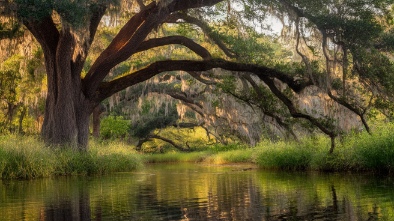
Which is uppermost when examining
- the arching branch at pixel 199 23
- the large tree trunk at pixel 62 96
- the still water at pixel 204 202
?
the arching branch at pixel 199 23

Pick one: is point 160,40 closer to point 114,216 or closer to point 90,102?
point 90,102

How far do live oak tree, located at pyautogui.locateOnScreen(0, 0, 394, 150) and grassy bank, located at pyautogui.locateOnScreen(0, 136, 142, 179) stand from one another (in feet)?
2.87

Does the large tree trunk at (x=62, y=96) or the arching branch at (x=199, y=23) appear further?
the arching branch at (x=199, y=23)

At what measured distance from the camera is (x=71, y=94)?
20.2 meters

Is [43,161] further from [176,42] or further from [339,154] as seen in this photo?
[339,154]

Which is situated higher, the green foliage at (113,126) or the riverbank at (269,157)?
the green foliage at (113,126)

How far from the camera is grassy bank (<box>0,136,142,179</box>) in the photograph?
1734 centimetres

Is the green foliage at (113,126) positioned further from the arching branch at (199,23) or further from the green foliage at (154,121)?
the arching branch at (199,23)

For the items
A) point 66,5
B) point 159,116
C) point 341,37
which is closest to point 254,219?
point 66,5

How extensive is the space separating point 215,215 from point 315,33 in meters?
11.3

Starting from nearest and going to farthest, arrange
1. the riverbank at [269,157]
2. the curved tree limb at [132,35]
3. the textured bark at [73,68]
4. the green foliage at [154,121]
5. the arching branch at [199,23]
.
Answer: the riverbank at [269,157] < the curved tree limb at [132,35] < the textured bark at [73,68] < the arching branch at [199,23] < the green foliage at [154,121]

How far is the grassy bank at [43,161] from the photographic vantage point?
17344 mm

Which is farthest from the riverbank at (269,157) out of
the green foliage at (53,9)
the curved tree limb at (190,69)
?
the green foliage at (53,9)

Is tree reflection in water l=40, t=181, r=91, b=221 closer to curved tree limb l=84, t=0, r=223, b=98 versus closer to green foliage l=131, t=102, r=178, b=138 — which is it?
curved tree limb l=84, t=0, r=223, b=98
